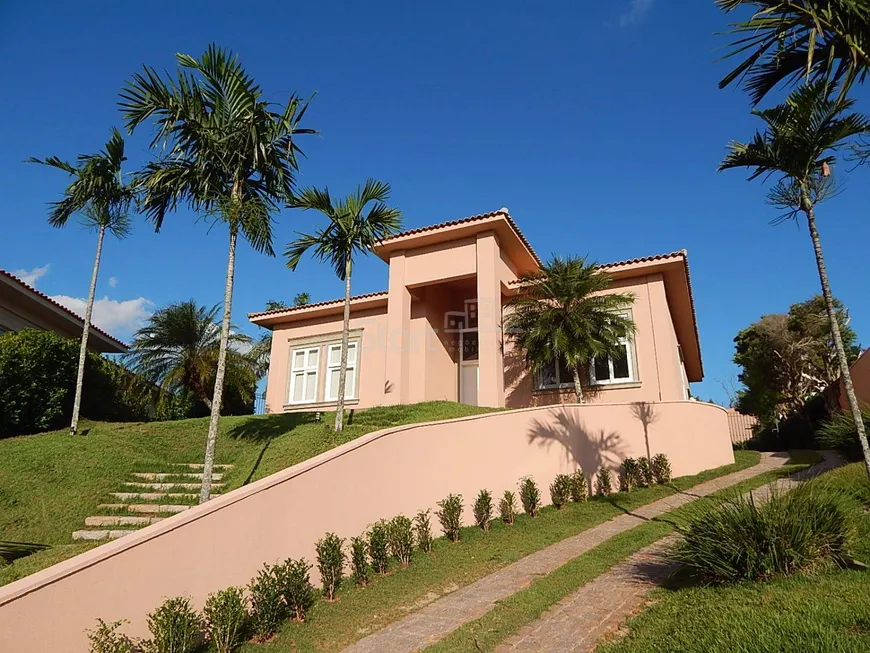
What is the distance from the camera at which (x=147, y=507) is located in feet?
26.1

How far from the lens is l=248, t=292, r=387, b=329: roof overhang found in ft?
55.8

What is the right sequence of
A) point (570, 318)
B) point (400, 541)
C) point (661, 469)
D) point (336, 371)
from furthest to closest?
1. point (336, 371)
2. point (570, 318)
3. point (661, 469)
4. point (400, 541)

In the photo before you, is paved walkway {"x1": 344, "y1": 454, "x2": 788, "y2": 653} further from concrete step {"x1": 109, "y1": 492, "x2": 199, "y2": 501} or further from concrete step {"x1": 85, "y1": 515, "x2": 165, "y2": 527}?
concrete step {"x1": 109, "y1": 492, "x2": 199, "y2": 501}

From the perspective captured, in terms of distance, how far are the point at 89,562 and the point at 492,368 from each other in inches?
408

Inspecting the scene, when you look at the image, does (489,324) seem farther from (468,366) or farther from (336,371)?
(336,371)

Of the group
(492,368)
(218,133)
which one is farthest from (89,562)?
(492,368)

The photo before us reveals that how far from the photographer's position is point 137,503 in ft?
27.2

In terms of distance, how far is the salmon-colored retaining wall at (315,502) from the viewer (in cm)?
406

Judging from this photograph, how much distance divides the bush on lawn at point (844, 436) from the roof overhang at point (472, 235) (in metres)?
7.56

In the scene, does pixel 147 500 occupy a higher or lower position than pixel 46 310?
lower

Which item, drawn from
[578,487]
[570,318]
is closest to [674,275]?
[570,318]

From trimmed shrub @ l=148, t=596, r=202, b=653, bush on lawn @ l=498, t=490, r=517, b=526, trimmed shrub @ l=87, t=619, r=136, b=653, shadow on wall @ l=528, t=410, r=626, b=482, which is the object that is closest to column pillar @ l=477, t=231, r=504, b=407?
shadow on wall @ l=528, t=410, r=626, b=482

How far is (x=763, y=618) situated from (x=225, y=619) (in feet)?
14.3

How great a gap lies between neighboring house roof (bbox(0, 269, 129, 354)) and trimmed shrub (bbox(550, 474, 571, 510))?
15.2 meters
